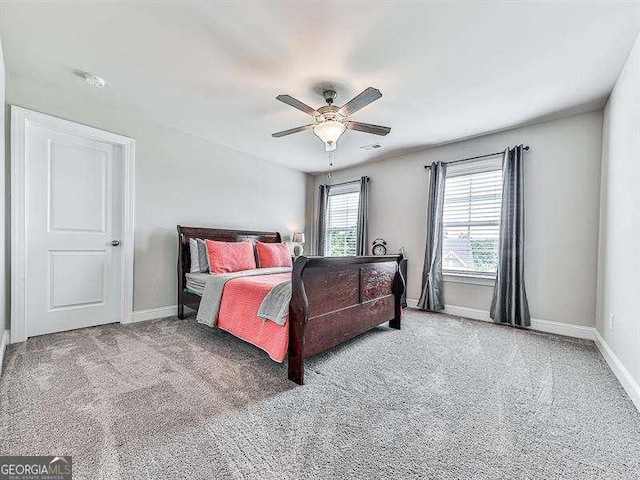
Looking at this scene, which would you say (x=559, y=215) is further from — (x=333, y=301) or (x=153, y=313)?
(x=153, y=313)

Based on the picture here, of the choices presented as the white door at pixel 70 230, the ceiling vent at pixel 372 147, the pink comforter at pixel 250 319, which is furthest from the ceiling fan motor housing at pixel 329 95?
the white door at pixel 70 230

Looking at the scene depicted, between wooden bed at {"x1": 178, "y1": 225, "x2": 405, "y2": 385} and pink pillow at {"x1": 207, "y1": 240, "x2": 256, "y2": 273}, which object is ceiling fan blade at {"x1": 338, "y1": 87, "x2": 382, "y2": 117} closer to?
wooden bed at {"x1": 178, "y1": 225, "x2": 405, "y2": 385}

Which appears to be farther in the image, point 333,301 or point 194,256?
point 194,256

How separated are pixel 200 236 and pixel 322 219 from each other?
7.90 feet

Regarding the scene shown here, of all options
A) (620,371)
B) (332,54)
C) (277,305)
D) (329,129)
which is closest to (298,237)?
(329,129)

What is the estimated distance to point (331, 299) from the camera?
7.43 feet

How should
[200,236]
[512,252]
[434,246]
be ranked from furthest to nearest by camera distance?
1. [434,246]
2. [200,236]
3. [512,252]

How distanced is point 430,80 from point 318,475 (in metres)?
2.90

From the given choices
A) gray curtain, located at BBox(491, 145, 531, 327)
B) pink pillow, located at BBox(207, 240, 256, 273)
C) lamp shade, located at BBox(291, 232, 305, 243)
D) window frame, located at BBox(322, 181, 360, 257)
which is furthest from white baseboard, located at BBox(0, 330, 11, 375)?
gray curtain, located at BBox(491, 145, 531, 327)

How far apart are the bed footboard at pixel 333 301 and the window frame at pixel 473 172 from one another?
1178mm

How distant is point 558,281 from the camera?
311 centimetres

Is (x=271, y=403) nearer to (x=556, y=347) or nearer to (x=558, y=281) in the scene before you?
(x=556, y=347)

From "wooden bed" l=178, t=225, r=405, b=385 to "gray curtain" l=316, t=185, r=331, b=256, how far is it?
234 cm

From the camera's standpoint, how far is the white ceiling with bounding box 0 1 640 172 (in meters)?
1.74
